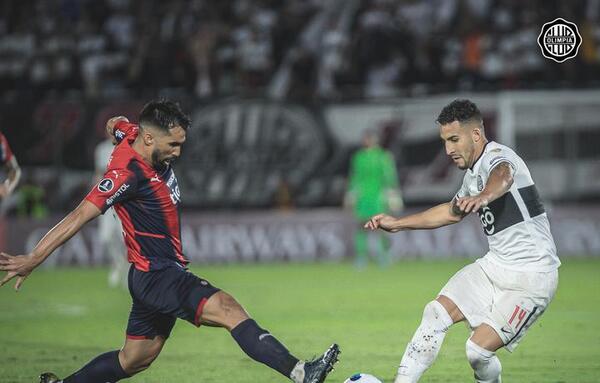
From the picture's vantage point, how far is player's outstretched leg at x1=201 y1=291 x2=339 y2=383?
6.38 meters

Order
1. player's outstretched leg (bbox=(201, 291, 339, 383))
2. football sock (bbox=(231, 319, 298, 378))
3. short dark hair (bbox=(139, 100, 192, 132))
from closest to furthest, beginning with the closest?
1. player's outstretched leg (bbox=(201, 291, 339, 383))
2. football sock (bbox=(231, 319, 298, 378))
3. short dark hair (bbox=(139, 100, 192, 132))

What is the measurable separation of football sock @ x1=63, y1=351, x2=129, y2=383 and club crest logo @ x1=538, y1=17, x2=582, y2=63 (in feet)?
54.2

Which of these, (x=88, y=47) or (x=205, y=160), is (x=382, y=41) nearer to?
(x=205, y=160)

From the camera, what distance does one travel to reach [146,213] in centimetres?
710

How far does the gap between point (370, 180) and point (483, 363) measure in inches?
527

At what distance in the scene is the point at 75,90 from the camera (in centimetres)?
2339

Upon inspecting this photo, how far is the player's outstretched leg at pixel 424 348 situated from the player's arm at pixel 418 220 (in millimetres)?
684

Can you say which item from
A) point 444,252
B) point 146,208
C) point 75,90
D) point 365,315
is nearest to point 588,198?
point 444,252

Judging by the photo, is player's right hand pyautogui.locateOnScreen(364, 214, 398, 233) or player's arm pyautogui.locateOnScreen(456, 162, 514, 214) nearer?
player's arm pyautogui.locateOnScreen(456, 162, 514, 214)

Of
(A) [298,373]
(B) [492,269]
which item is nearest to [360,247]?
(B) [492,269]

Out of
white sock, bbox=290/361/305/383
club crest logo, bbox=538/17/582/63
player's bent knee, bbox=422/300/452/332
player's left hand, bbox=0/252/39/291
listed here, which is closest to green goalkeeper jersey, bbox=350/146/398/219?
club crest logo, bbox=538/17/582/63

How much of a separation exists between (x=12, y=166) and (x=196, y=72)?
13.0 meters

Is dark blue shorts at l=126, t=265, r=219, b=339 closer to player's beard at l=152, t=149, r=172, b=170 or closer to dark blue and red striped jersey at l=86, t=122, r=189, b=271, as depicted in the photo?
dark blue and red striped jersey at l=86, t=122, r=189, b=271

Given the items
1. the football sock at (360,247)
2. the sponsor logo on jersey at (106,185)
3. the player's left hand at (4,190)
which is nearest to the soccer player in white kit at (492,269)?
the sponsor logo on jersey at (106,185)
